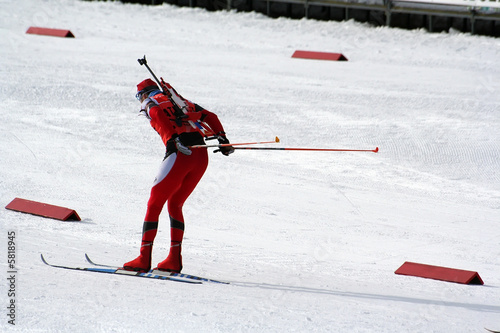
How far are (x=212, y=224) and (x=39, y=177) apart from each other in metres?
2.59

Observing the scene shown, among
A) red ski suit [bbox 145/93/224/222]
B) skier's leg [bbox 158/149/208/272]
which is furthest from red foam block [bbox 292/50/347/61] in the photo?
skier's leg [bbox 158/149/208/272]

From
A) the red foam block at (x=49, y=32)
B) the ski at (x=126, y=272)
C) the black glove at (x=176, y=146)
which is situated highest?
the black glove at (x=176, y=146)

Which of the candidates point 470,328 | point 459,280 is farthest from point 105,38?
point 470,328

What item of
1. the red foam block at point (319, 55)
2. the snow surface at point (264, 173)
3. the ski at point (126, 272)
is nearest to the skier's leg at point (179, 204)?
the ski at point (126, 272)

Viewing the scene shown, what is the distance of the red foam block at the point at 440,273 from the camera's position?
6.32 meters

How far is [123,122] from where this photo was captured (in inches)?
449

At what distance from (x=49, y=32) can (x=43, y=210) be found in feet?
30.3

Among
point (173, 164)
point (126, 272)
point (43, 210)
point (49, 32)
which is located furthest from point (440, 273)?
point (49, 32)

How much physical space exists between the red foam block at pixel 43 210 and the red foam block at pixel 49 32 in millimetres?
8637

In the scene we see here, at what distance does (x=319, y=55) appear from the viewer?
14492 millimetres

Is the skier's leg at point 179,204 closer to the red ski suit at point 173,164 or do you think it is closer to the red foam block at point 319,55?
the red ski suit at point 173,164

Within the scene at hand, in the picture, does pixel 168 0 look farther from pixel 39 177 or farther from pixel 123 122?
pixel 39 177

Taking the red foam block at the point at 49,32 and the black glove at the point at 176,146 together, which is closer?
the black glove at the point at 176,146

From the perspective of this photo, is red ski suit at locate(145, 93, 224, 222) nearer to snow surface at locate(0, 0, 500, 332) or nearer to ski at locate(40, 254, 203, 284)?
ski at locate(40, 254, 203, 284)
